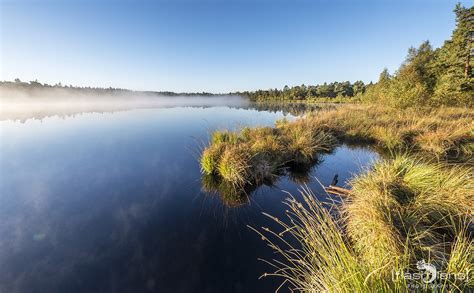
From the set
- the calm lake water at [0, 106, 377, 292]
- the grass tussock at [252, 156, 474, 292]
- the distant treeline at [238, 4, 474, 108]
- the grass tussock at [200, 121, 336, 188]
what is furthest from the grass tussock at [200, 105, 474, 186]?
the distant treeline at [238, 4, 474, 108]

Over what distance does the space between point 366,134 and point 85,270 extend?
44.0ft

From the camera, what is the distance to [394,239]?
2.22 metres

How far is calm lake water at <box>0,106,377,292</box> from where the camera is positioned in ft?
8.69

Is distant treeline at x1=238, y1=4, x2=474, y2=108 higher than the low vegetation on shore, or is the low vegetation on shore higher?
distant treeline at x1=238, y1=4, x2=474, y2=108

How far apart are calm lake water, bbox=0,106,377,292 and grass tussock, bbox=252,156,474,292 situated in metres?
0.92

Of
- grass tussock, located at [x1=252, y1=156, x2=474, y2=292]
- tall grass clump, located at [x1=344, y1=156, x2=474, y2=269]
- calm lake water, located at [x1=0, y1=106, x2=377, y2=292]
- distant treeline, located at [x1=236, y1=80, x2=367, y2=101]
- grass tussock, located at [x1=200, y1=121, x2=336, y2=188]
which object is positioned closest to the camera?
grass tussock, located at [x1=252, y1=156, x2=474, y2=292]

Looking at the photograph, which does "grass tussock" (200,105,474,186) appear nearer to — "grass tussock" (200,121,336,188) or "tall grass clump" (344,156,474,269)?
"grass tussock" (200,121,336,188)

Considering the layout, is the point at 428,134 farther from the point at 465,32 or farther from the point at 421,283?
the point at 465,32

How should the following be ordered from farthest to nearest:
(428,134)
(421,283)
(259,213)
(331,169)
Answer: (428,134), (331,169), (259,213), (421,283)

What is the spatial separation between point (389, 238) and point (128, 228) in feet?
14.6

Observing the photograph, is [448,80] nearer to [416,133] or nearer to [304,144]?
[416,133]

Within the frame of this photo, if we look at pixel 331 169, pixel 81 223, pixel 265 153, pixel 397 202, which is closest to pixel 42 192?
pixel 81 223

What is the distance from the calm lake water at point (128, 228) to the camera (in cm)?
265

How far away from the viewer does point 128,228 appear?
3.73 meters
